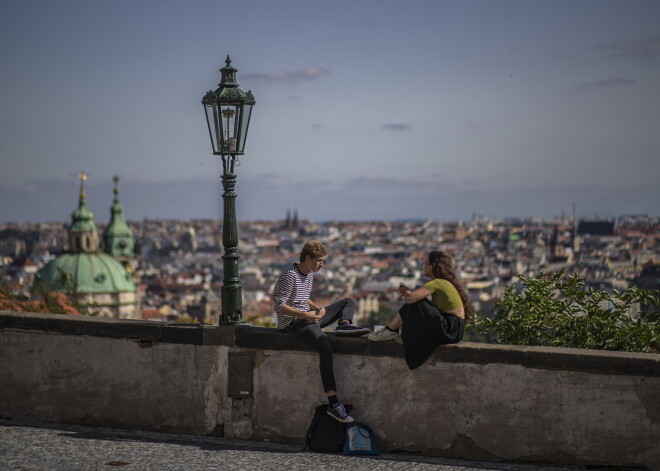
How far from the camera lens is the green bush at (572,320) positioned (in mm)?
6738

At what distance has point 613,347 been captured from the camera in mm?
6730

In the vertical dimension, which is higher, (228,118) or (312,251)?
(228,118)

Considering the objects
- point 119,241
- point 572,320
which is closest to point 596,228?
point 119,241

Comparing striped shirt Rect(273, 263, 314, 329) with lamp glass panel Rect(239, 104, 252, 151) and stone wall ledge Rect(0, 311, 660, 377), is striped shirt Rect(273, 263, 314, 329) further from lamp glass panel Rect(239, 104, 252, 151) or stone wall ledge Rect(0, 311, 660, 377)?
lamp glass panel Rect(239, 104, 252, 151)

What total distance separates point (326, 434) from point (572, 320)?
6.21 ft

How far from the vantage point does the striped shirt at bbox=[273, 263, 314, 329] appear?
6742mm

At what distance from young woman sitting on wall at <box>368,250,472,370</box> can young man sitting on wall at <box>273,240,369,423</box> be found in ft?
1.07

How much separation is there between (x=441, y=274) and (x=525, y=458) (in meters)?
1.26

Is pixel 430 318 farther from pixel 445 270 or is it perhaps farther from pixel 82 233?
pixel 82 233

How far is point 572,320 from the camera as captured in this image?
6.90 metres

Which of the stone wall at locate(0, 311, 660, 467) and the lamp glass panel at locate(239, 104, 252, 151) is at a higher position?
the lamp glass panel at locate(239, 104, 252, 151)

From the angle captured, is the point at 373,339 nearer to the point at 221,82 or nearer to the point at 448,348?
the point at 448,348

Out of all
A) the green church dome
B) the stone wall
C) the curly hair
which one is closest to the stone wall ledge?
the stone wall

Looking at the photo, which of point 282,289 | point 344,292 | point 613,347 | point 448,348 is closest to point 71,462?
point 282,289
